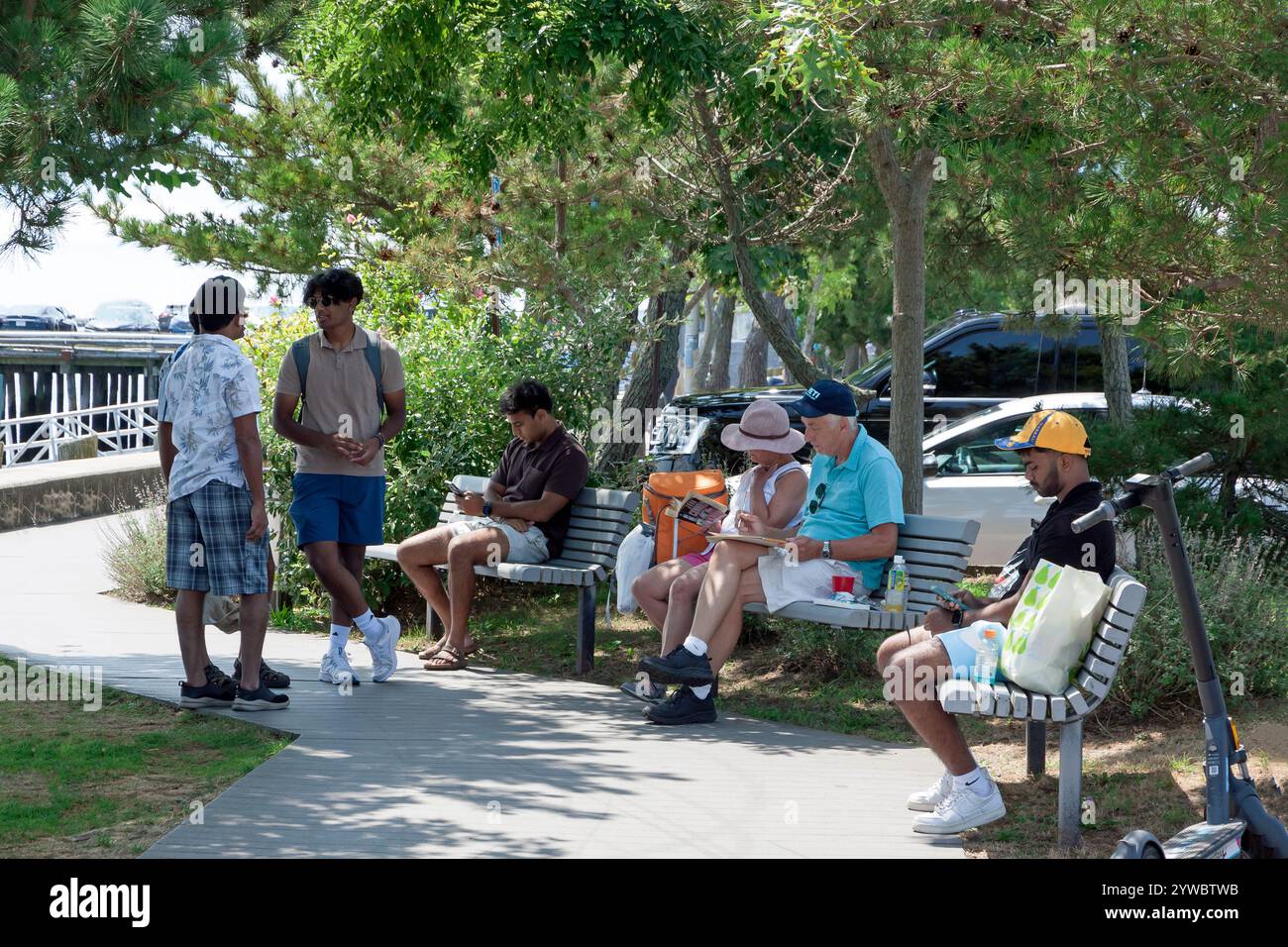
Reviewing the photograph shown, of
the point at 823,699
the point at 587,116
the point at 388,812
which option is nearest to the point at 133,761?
the point at 388,812

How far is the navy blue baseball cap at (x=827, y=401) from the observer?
23.2 feet

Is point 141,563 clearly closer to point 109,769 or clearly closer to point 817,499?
point 109,769

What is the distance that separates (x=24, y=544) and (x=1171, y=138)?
10253 millimetres

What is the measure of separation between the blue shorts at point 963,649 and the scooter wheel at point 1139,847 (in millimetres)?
1364

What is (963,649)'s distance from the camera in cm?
538

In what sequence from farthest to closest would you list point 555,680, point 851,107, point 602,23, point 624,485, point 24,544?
point 24,544
point 624,485
point 602,23
point 555,680
point 851,107

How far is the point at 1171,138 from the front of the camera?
6379 mm

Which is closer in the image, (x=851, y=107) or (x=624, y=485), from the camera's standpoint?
(x=851, y=107)

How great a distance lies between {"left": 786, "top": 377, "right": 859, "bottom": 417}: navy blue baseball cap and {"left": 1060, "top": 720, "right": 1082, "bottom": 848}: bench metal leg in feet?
7.36

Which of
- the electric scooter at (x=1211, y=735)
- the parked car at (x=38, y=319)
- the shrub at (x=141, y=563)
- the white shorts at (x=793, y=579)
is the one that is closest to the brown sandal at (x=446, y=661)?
the white shorts at (x=793, y=579)

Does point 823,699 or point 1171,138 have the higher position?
point 1171,138

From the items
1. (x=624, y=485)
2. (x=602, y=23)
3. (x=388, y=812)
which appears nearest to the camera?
(x=388, y=812)
